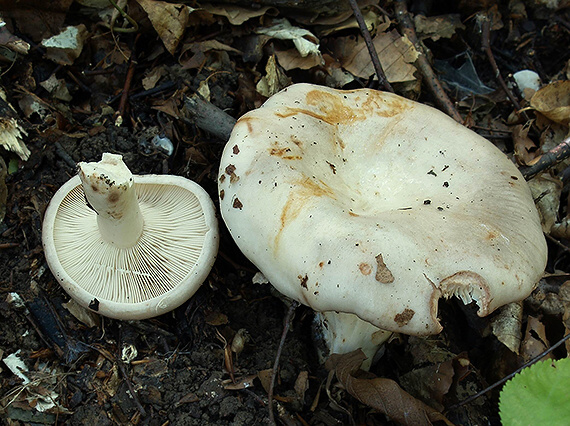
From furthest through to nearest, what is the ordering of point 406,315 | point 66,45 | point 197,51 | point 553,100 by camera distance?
1. point 553,100
2. point 197,51
3. point 66,45
4. point 406,315

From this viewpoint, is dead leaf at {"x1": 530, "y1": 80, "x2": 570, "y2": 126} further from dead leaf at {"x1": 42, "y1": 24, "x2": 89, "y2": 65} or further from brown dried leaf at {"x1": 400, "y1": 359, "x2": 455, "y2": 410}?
dead leaf at {"x1": 42, "y1": 24, "x2": 89, "y2": 65}

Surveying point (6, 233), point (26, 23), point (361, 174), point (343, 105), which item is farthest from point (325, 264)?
point (26, 23)

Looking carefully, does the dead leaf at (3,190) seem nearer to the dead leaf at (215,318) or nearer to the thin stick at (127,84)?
the thin stick at (127,84)

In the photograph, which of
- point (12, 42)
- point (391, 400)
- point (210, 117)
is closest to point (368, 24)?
point (210, 117)

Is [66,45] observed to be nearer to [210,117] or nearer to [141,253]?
[210,117]

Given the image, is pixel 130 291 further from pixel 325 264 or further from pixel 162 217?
pixel 325 264

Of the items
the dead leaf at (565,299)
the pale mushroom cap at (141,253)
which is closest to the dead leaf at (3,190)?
the pale mushroom cap at (141,253)
